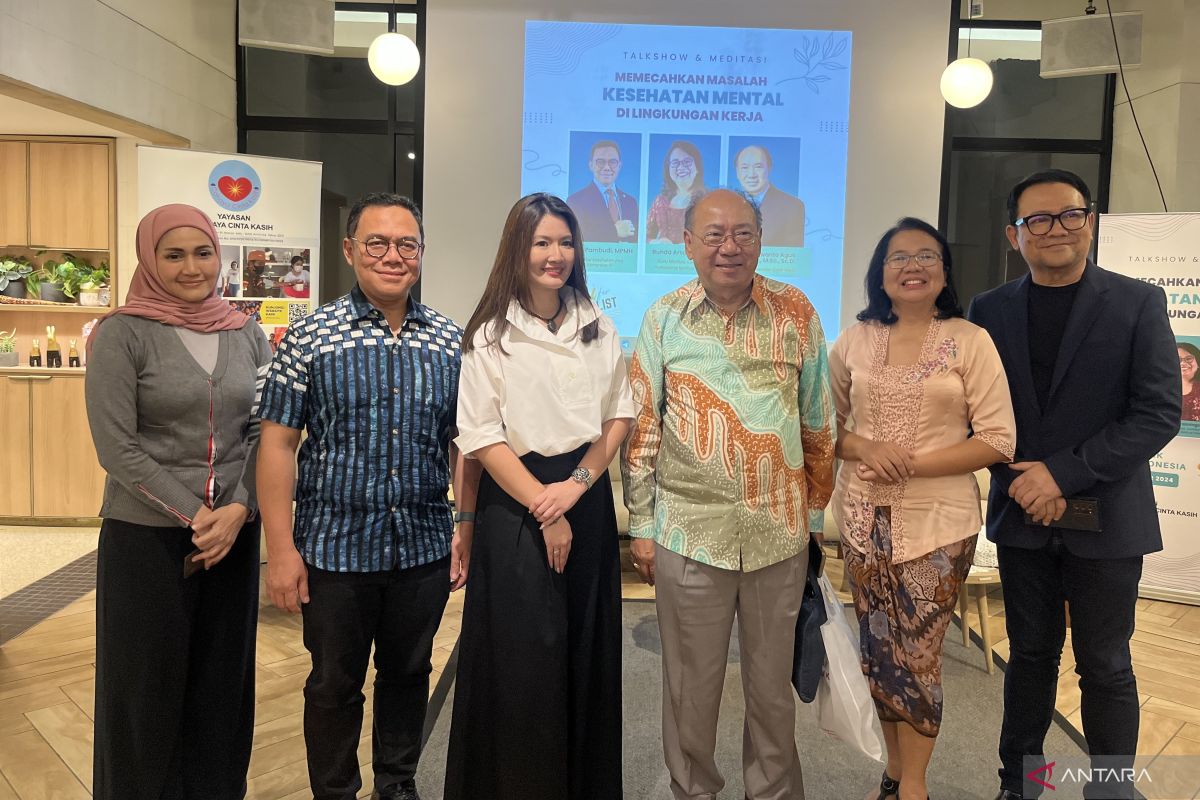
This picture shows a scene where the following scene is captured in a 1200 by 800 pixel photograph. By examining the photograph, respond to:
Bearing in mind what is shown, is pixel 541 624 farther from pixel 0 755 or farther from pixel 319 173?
pixel 319 173

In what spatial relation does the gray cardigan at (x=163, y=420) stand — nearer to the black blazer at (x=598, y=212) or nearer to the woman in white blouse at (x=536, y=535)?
the woman in white blouse at (x=536, y=535)

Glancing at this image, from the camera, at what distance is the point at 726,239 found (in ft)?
5.94

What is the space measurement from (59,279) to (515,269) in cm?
501

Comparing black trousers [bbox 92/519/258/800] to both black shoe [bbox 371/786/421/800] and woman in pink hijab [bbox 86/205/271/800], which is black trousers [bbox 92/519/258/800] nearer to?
woman in pink hijab [bbox 86/205/271/800]

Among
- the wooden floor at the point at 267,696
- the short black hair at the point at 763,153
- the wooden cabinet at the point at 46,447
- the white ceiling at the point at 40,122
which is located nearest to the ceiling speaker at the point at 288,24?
the white ceiling at the point at 40,122

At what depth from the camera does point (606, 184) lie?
475 cm

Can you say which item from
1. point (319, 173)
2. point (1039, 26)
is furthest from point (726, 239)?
point (1039, 26)

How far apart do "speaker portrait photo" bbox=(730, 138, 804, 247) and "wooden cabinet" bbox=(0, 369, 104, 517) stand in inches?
180

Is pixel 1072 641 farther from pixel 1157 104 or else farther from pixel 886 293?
pixel 1157 104

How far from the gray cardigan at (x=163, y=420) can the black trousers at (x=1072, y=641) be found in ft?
6.56

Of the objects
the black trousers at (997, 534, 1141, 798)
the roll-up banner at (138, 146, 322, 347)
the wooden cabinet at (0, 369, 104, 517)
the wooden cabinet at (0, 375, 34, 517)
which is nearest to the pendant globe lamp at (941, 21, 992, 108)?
the black trousers at (997, 534, 1141, 798)

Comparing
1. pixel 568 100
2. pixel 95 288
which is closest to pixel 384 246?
pixel 568 100

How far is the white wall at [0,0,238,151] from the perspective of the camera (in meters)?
3.82

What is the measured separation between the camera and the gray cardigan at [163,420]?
5.52 feet
